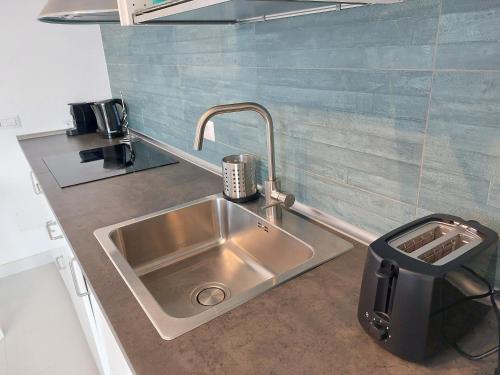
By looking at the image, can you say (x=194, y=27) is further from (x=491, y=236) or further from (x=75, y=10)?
(x=491, y=236)

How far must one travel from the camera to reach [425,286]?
54 centimetres

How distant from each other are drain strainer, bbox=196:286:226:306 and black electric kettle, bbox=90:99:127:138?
63.0 inches

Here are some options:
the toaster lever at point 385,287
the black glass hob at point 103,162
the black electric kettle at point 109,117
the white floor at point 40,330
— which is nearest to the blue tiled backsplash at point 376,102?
the toaster lever at point 385,287

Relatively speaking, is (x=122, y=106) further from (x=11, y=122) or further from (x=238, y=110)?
(x=238, y=110)

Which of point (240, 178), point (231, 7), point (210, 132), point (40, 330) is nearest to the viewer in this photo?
point (231, 7)

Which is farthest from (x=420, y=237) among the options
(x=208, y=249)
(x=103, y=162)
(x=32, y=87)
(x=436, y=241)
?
(x=32, y=87)

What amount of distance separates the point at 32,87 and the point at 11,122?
0.27 metres

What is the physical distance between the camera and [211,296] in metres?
1.08

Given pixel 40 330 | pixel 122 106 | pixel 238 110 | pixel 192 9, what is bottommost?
pixel 40 330

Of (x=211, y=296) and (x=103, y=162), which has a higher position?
(x=103, y=162)

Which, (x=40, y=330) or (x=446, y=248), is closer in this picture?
(x=446, y=248)

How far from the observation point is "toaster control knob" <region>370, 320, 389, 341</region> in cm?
62

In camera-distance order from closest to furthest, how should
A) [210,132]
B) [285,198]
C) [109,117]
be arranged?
1. [285,198]
2. [210,132]
3. [109,117]

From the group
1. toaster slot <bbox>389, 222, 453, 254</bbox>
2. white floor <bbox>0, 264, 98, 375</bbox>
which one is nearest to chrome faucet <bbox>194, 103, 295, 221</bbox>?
toaster slot <bbox>389, 222, 453, 254</bbox>
